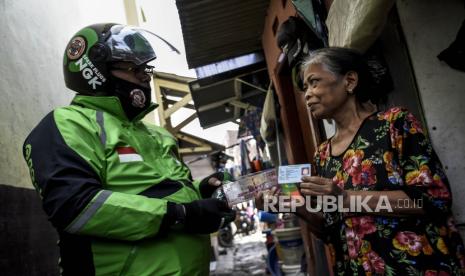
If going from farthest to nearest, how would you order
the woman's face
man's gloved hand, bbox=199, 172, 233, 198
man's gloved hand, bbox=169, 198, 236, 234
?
man's gloved hand, bbox=199, 172, 233, 198 → the woman's face → man's gloved hand, bbox=169, 198, 236, 234

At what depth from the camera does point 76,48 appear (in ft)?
7.10

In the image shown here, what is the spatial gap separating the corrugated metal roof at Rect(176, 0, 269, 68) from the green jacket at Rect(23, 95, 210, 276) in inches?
131

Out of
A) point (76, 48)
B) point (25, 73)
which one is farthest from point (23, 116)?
point (76, 48)

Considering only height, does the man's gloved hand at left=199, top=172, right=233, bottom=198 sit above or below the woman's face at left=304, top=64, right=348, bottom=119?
below

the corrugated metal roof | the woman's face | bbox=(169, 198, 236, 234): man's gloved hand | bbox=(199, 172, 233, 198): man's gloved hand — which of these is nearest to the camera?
bbox=(169, 198, 236, 234): man's gloved hand

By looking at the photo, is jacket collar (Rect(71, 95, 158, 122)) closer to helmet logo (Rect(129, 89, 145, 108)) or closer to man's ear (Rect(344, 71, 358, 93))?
helmet logo (Rect(129, 89, 145, 108))

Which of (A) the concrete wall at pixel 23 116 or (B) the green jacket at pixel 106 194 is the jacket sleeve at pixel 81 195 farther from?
(A) the concrete wall at pixel 23 116

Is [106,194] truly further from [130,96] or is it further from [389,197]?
[389,197]

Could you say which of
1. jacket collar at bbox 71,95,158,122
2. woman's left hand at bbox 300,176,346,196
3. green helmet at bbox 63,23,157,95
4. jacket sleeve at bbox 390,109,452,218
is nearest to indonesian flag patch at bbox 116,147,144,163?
jacket collar at bbox 71,95,158,122

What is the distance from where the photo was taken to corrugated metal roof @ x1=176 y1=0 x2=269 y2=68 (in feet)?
16.4

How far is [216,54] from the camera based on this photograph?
658 cm

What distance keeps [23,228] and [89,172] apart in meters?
1.55

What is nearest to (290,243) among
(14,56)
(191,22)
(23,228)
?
(191,22)

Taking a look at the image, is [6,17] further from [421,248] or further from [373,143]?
[421,248]
